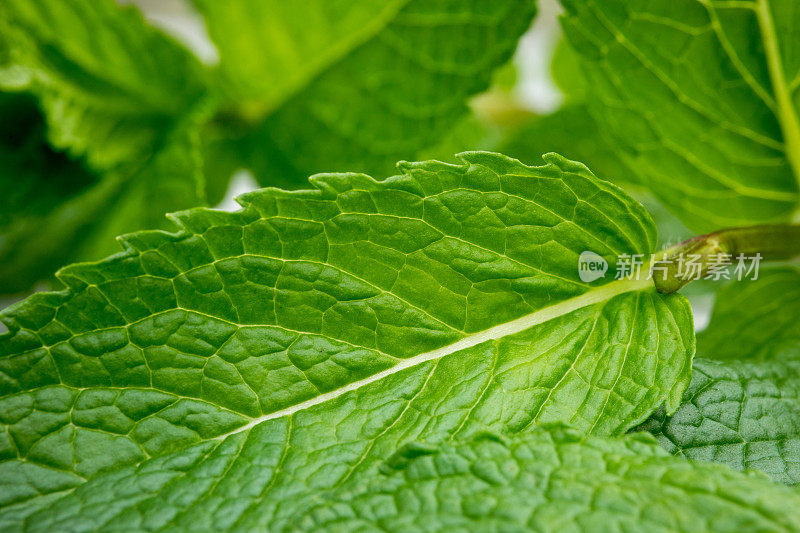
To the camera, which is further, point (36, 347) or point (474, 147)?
point (474, 147)

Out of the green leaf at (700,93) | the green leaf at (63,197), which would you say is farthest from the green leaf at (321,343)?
the green leaf at (63,197)

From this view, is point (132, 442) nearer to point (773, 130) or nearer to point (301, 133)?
point (301, 133)

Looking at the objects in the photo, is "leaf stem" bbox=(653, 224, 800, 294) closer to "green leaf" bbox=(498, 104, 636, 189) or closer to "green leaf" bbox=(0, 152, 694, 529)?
"green leaf" bbox=(0, 152, 694, 529)

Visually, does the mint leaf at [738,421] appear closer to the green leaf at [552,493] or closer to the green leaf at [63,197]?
the green leaf at [552,493]

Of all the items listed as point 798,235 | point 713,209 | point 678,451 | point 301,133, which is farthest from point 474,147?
point 678,451

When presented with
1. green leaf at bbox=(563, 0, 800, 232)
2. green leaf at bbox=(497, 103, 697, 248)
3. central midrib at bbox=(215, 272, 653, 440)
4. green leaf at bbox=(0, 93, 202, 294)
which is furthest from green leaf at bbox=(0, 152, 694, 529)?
green leaf at bbox=(497, 103, 697, 248)

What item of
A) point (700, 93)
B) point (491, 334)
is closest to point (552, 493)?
point (491, 334)

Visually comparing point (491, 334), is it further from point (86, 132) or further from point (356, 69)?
point (86, 132)
